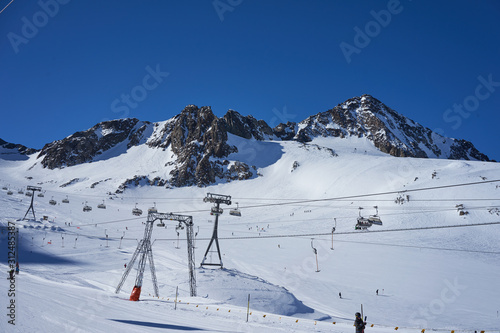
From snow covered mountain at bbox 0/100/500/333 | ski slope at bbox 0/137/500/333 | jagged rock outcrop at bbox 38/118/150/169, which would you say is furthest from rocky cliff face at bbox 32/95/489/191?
ski slope at bbox 0/137/500/333

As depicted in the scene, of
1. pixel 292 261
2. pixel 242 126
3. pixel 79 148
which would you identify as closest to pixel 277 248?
pixel 292 261

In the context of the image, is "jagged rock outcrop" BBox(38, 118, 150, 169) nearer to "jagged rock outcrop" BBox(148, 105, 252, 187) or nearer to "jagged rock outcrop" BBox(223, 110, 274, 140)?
"jagged rock outcrop" BBox(148, 105, 252, 187)

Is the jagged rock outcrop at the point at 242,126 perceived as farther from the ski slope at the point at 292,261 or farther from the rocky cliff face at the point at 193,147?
the ski slope at the point at 292,261

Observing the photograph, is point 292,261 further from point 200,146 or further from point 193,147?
point 200,146

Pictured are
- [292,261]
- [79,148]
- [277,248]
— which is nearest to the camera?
[292,261]

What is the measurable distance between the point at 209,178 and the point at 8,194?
70.7 metres

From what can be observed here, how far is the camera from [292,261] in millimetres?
45594

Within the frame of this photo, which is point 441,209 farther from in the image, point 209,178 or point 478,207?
point 209,178

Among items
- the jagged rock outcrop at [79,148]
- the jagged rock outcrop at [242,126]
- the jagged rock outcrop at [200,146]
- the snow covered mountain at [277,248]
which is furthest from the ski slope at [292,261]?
the jagged rock outcrop at [79,148]

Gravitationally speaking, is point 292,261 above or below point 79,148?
below

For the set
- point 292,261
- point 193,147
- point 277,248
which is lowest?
point 292,261

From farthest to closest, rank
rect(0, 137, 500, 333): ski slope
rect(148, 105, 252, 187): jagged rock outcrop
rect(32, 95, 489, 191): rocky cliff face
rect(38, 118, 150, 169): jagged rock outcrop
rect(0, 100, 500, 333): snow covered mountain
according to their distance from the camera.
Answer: rect(38, 118, 150, 169): jagged rock outcrop < rect(32, 95, 489, 191): rocky cliff face < rect(148, 105, 252, 187): jagged rock outcrop < rect(0, 100, 500, 333): snow covered mountain < rect(0, 137, 500, 333): ski slope

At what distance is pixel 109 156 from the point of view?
18300 centimetres

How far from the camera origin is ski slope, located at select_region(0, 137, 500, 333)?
582 inches
